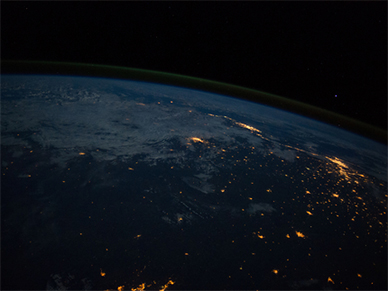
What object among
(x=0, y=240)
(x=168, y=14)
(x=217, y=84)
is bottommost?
(x=0, y=240)

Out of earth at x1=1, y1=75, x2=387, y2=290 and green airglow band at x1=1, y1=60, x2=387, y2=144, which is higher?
green airglow band at x1=1, y1=60, x2=387, y2=144

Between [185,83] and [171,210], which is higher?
[185,83]

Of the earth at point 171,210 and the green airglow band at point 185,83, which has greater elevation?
the green airglow band at point 185,83

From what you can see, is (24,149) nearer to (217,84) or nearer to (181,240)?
(181,240)

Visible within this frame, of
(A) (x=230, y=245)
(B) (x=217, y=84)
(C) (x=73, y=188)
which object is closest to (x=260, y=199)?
(A) (x=230, y=245)

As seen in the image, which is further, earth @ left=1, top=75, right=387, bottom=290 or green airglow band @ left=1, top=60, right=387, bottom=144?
green airglow band @ left=1, top=60, right=387, bottom=144

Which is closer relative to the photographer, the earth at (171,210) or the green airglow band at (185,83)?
the earth at (171,210)

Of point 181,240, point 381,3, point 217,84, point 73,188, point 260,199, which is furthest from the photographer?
point 217,84

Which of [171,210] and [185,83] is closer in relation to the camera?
[171,210]
